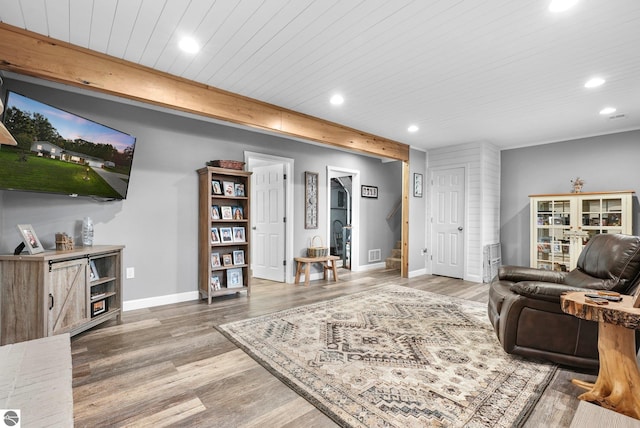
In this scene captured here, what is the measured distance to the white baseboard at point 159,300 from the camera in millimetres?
3504

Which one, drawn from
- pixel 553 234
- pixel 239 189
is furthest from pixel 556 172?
pixel 239 189

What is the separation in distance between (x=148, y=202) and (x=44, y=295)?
60.8 inches

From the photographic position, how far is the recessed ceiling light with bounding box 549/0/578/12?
1907 mm

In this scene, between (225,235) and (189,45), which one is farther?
(225,235)

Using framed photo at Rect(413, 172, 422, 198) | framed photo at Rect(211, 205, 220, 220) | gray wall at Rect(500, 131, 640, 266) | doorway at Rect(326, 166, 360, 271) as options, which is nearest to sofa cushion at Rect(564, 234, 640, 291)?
gray wall at Rect(500, 131, 640, 266)

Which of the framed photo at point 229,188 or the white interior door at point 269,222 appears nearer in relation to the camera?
the framed photo at point 229,188

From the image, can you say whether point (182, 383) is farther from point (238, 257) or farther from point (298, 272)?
point (298, 272)

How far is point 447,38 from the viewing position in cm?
232

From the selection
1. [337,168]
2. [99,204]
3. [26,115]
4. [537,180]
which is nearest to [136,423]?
[26,115]

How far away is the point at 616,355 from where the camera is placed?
175 centimetres

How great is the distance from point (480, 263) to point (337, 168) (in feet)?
9.86

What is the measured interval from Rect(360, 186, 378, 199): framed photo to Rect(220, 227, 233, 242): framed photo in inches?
116

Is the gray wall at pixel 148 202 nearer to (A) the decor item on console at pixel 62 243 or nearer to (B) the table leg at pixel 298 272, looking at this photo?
(A) the decor item on console at pixel 62 243

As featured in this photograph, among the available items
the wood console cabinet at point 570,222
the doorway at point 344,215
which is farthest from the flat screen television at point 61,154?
the wood console cabinet at point 570,222
